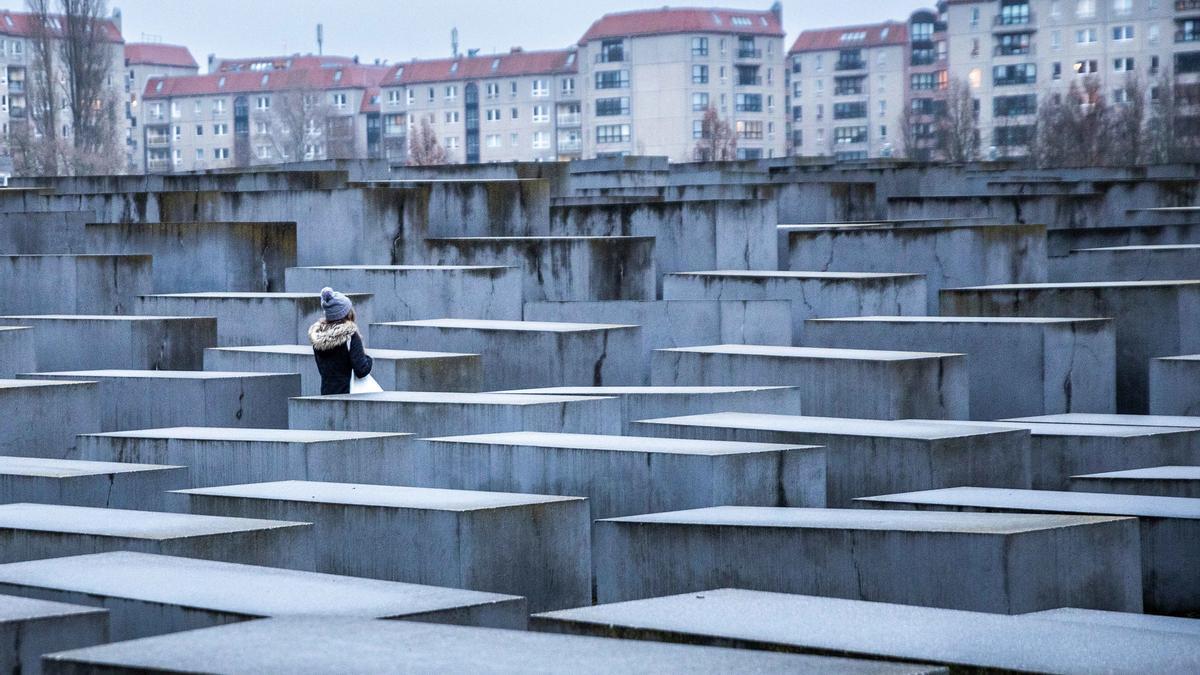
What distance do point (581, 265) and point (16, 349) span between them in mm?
4689

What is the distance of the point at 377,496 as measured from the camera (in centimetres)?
648

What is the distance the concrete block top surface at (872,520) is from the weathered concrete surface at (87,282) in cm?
821

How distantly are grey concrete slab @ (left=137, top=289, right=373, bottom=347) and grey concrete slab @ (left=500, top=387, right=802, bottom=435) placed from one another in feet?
10.7

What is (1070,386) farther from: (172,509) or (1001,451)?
(172,509)

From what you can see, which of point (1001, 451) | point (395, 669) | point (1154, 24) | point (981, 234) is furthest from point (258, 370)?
point (1154, 24)

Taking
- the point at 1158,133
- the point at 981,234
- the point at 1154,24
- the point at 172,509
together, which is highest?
the point at 1154,24

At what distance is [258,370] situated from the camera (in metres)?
10.6

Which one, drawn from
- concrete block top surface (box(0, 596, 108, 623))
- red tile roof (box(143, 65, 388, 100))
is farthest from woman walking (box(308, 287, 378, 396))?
red tile roof (box(143, 65, 388, 100))

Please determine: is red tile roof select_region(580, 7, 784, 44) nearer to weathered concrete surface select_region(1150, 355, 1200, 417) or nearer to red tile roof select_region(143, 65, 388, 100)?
red tile roof select_region(143, 65, 388, 100)

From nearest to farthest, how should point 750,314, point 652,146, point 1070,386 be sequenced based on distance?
1. point 1070,386
2. point 750,314
3. point 652,146

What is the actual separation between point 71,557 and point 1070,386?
6.83 metres

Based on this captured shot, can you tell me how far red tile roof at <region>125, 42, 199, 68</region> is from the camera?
13262 centimetres

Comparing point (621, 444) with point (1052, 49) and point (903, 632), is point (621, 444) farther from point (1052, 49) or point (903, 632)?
point (1052, 49)

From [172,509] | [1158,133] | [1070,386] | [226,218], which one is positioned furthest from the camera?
[1158,133]
